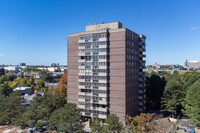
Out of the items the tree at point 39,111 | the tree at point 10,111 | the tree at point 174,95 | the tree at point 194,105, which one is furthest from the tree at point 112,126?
the tree at point 10,111

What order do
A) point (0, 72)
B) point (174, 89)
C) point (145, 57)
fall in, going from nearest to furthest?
point (174, 89) → point (145, 57) → point (0, 72)

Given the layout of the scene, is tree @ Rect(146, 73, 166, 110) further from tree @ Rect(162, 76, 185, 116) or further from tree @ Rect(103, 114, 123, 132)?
tree @ Rect(103, 114, 123, 132)

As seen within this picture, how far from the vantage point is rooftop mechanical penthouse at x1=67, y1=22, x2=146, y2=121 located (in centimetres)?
4356

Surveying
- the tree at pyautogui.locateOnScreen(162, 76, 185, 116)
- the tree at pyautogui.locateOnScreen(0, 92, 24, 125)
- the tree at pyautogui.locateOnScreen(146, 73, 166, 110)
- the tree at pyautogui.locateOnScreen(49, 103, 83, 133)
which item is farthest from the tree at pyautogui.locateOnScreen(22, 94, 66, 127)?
the tree at pyautogui.locateOnScreen(162, 76, 185, 116)

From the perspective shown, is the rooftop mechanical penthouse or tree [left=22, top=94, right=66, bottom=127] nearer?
tree [left=22, top=94, right=66, bottom=127]

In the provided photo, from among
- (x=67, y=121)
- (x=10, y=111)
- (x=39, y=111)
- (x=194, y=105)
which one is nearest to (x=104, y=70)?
(x=67, y=121)

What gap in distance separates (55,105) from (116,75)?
23.8m

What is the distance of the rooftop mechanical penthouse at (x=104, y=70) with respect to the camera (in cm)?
4356

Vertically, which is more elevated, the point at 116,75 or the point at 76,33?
the point at 76,33

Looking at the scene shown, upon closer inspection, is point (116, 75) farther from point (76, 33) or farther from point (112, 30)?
point (76, 33)

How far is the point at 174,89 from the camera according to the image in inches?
1914

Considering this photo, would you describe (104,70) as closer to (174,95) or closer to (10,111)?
(174,95)

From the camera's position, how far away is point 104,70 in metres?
44.7

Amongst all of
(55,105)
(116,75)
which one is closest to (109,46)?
(116,75)
